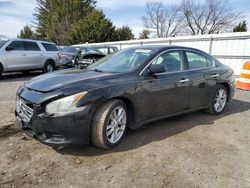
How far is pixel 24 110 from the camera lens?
12.1 ft

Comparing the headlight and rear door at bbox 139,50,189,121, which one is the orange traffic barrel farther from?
the headlight

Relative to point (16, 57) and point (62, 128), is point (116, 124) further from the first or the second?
point (16, 57)

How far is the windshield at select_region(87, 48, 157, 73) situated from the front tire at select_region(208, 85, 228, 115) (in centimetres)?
204

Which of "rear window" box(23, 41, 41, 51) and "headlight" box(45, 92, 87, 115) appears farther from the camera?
"rear window" box(23, 41, 41, 51)

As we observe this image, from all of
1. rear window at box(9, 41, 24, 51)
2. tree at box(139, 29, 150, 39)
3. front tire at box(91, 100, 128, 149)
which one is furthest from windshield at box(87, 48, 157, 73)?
tree at box(139, 29, 150, 39)

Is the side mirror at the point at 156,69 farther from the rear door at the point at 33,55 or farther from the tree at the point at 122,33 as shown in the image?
the tree at the point at 122,33

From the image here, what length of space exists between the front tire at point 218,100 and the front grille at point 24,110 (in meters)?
3.86

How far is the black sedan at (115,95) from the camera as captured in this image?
11.1 feet

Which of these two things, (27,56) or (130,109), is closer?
(130,109)

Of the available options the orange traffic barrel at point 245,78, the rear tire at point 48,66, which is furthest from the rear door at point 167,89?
the rear tire at point 48,66

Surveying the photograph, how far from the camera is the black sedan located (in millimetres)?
3391

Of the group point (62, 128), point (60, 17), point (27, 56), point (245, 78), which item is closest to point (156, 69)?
point (62, 128)

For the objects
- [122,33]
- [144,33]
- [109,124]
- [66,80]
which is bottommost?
[109,124]

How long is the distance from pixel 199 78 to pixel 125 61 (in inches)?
64.2
